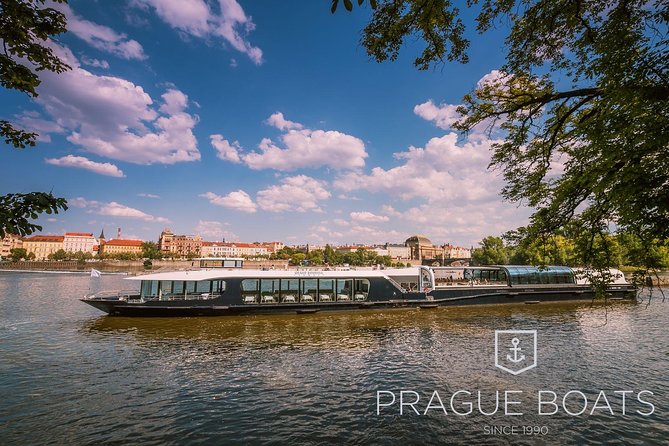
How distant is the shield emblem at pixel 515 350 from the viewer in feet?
54.9

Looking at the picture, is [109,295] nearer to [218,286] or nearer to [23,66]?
[218,286]

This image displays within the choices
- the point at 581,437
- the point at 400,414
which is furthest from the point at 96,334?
the point at 581,437

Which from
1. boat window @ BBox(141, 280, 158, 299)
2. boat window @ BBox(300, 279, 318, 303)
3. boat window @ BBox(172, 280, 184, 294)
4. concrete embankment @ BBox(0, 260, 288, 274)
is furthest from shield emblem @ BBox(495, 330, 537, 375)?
concrete embankment @ BBox(0, 260, 288, 274)

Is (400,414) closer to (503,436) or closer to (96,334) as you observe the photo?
(503,436)

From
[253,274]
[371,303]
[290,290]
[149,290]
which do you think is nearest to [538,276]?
[371,303]

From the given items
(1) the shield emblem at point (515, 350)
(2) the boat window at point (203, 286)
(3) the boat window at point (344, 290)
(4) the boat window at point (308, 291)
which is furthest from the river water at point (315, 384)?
(3) the boat window at point (344, 290)

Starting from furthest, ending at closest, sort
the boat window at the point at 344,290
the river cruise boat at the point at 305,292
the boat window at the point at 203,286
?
1. the boat window at the point at 344,290
2. the boat window at the point at 203,286
3. the river cruise boat at the point at 305,292

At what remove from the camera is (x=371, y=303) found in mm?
32844

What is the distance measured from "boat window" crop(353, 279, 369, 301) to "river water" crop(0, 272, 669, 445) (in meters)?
7.58

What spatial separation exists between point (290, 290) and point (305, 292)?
145cm

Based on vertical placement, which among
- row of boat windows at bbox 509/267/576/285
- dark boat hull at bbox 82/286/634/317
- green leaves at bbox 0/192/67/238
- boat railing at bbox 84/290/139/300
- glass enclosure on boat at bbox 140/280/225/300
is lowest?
dark boat hull at bbox 82/286/634/317

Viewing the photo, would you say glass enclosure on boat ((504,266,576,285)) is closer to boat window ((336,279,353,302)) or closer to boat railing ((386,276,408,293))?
boat railing ((386,276,408,293))

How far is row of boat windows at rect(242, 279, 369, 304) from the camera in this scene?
102ft

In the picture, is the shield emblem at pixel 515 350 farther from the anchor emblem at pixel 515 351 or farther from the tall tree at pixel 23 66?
the tall tree at pixel 23 66
